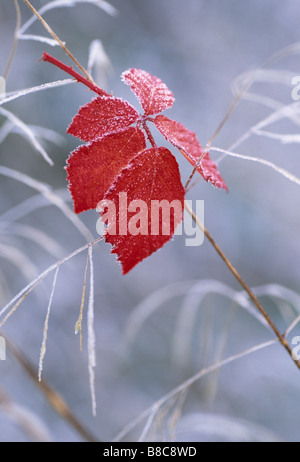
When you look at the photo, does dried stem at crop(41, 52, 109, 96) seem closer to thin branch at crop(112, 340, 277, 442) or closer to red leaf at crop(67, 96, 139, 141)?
red leaf at crop(67, 96, 139, 141)

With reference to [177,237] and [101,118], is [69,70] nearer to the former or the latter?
[101,118]

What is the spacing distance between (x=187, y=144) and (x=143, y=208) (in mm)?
49

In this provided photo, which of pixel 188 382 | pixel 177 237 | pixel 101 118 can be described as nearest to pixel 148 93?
pixel 101 118

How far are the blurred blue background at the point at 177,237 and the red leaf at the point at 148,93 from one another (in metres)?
0.69

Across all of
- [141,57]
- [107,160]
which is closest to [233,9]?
[141,57]

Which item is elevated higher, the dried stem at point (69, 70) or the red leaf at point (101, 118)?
the dried stem at point (69, 70)

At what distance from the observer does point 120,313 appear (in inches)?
38.2

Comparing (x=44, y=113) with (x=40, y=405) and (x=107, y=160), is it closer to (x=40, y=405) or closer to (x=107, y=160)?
(x=40, y=405)

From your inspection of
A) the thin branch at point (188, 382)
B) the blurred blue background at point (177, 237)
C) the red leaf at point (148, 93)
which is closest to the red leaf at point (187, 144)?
the red leaf at point (148, 93)

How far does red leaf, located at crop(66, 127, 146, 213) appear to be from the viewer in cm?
22

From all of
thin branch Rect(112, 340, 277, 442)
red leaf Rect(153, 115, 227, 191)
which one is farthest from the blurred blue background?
red leaf Rect(153, 115, 227, 191)

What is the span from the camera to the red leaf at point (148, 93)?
9.3 inches

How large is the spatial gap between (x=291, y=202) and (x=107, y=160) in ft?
2.77

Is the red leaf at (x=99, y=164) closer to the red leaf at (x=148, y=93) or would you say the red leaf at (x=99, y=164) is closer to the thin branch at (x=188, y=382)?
the red leaf at (x=148, y=93)
